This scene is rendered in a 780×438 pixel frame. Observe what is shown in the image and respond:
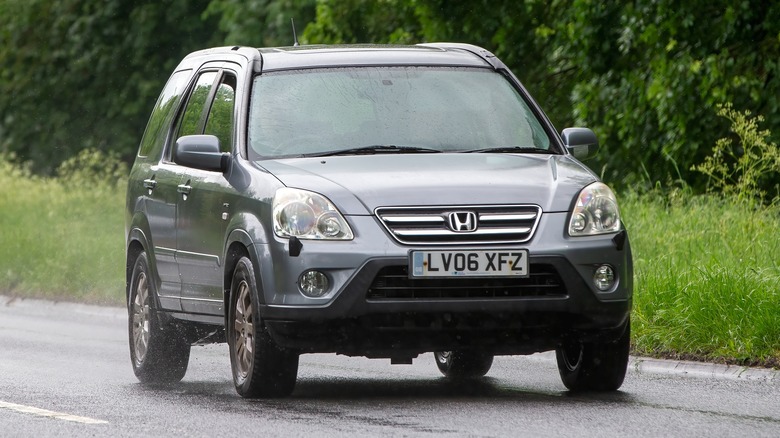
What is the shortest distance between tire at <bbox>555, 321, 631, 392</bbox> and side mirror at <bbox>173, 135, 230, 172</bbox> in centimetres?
199

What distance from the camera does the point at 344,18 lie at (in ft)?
87.5

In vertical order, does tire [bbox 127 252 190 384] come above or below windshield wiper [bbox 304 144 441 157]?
below

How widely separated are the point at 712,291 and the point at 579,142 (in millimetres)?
1793

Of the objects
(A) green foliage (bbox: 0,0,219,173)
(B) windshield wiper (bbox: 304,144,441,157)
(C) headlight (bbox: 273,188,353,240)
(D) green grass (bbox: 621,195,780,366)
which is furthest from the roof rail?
(A) green foliage (bbox: 0,0,219,173)

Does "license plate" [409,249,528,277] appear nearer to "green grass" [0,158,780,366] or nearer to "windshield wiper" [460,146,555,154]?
"windshield wiper" [460,146,555,154]

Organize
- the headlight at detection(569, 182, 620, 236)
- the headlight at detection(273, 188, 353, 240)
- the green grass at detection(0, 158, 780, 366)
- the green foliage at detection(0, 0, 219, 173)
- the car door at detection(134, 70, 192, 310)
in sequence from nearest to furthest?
the headlight at detection(273, 188, 353, 240) < the headlight at detection(569, 182, 620, 236) < the car door at detection(134, 70, 192, 310) < the green grass at detection(0, 158, 780, 366) < the green foliage at detection(0, 0, 219, 173)

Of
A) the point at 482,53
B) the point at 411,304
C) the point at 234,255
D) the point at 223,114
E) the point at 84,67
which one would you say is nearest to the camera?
the point at 411,304

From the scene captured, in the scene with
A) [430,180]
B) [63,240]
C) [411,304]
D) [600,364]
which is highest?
[430,180]

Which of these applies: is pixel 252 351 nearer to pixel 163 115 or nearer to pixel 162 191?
pixel 162 191

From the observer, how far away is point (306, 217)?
8312 millimetres

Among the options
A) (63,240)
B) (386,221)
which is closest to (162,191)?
(386,221)

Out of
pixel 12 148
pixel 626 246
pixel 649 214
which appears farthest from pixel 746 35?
pixel 12 148

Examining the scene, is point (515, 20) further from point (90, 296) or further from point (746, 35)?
point (90, 296)

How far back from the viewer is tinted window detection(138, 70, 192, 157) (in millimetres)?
10966
